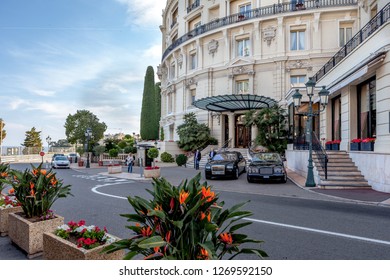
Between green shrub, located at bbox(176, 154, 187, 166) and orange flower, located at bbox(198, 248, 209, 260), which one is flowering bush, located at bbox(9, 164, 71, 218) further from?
green shrub, located at bbox(176, 154, 187, 166)

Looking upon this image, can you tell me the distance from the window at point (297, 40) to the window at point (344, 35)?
3270 millimetres

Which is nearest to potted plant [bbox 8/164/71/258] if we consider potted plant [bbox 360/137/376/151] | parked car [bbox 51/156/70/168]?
potted plant [bbox 360/137/376/151]

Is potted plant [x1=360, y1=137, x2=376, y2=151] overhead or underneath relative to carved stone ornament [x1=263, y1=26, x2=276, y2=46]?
underneath

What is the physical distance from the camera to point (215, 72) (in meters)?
30.6

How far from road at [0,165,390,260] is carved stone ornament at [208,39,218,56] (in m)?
23.3

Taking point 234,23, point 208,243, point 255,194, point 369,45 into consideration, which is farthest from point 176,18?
point 208,243

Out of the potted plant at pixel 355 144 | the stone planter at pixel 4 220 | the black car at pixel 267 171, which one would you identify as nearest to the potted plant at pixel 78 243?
the stone planter at pixel 4 220

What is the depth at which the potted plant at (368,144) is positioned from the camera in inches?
481

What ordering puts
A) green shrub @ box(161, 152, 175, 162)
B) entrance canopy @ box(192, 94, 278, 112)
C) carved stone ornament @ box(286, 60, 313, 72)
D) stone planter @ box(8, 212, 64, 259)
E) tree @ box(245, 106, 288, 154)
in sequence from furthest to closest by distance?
green shrub @ box(161, 152, 175, 162) → carved stone ornament @ box(286, 60, 313, 72) → entrance canopy @ box(192, 94, 278, 112) → tree @ box(245, 106, 288, 154) → stone planter @ box(8, 212, 64, 259)

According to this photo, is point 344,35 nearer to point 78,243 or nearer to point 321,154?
point 321,154

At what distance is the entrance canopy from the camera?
24078 mm

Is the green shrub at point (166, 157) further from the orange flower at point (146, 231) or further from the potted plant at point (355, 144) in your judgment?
the orange flower at point (146, 231)
